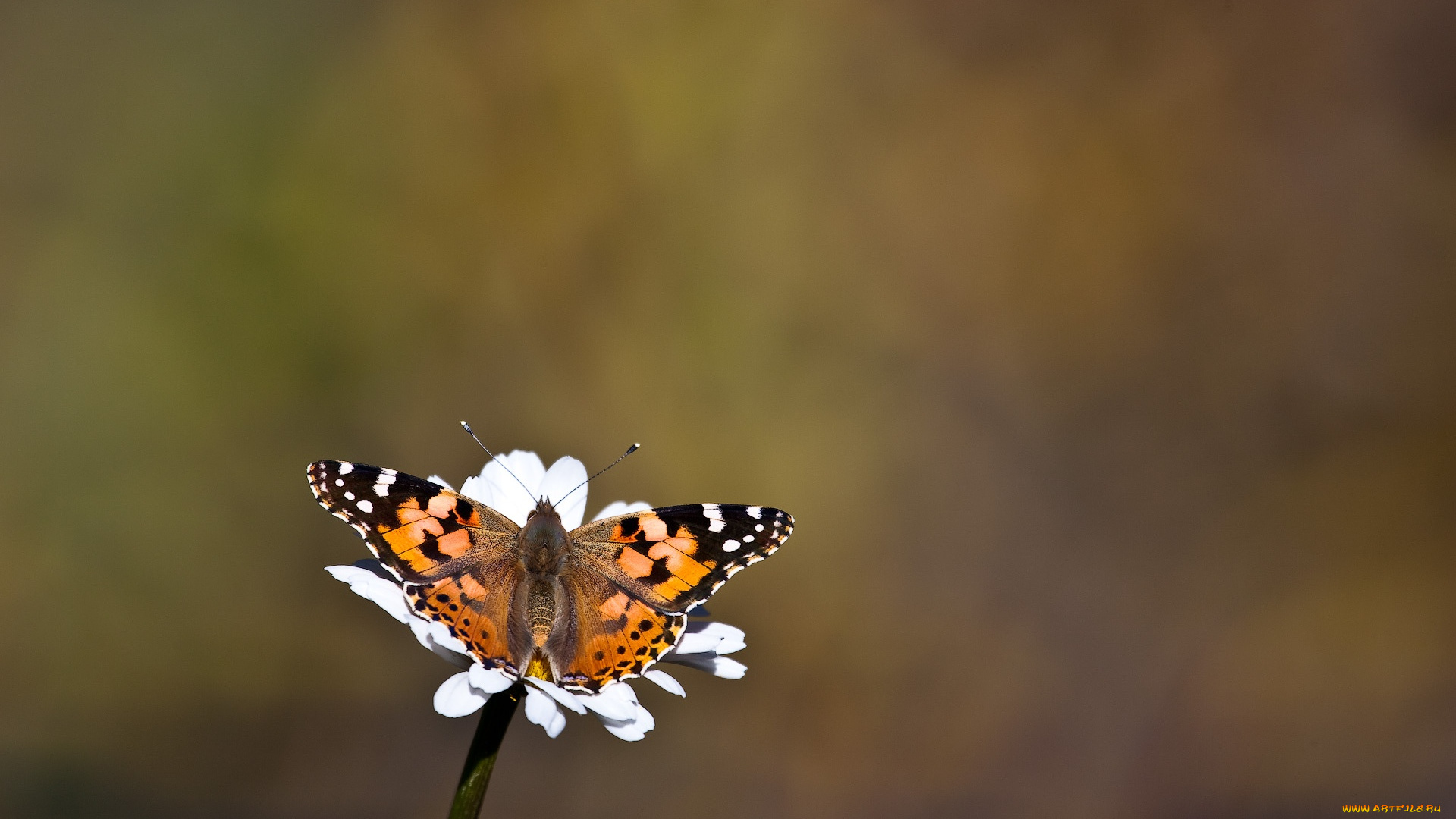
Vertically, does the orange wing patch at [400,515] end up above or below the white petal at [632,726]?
above

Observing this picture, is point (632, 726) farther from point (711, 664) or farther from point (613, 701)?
point (711, 664)

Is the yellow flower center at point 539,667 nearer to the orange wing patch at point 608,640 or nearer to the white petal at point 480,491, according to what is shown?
Answer: the orange wing patch at point 608,640

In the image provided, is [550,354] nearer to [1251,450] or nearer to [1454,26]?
[1251,450]

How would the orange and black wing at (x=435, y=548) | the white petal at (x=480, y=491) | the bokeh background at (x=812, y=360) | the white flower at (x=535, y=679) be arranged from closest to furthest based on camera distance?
the white flower at (x=535, y=679) → the orange and black wing at (x=435, y=548) → the white petal at (x=480, y=491) → the bokeh background at (x=812, y=360)

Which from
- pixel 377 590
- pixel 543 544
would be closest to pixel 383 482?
pixel 377 590

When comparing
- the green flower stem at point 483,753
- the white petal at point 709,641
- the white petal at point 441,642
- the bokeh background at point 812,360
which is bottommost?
the green flower stem at point 483,753

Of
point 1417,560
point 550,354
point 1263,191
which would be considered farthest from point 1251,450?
point 550,354

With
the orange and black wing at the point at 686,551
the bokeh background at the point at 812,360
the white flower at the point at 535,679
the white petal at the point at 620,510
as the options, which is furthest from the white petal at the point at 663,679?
the bokeh background at the point at 812,360
